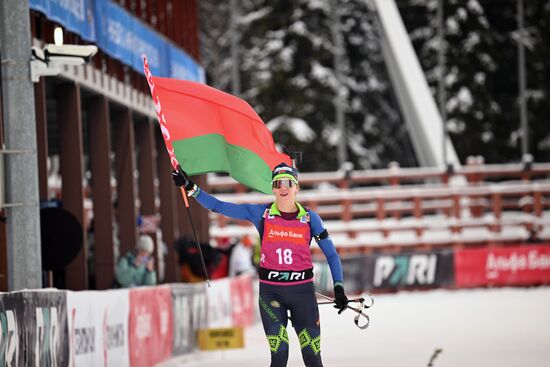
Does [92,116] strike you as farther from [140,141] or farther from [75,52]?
[75,52]

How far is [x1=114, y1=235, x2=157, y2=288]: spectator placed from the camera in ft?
55.1

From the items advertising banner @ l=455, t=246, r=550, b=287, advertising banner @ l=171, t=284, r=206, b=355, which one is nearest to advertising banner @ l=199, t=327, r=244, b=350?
advertising banner @ l=171, t=284, r=206, b=355

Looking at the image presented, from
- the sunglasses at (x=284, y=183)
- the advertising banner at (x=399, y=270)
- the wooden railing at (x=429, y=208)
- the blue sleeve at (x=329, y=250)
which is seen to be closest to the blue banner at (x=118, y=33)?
the sunglasses at (x=284, y=183)

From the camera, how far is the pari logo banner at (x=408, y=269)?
105 feet

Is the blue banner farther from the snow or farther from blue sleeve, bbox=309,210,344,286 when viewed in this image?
the snow

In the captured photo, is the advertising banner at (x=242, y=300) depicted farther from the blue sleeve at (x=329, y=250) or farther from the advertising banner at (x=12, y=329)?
the advertising banner at (x=12, y=329)

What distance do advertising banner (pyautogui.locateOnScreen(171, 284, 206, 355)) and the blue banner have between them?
378cm

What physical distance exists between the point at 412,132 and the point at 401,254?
15879 millimetres

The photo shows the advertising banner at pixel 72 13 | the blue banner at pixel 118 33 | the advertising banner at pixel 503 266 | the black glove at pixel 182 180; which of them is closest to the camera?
the black glove at pixel 182 180

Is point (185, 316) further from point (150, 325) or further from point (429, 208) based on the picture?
point (429, 208)

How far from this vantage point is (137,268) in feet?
55.6

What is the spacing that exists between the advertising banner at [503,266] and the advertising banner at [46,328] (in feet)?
70.3

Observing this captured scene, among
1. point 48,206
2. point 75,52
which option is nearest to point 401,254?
point 48,206

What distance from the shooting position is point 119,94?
2075 cm
